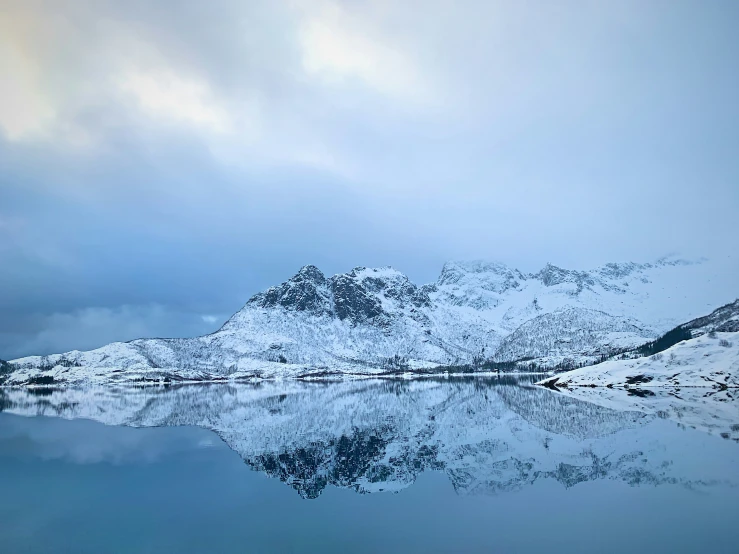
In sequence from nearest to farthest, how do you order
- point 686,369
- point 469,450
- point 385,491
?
point 385,491 → point 469,450 → point 686,369

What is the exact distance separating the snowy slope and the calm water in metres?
67.8

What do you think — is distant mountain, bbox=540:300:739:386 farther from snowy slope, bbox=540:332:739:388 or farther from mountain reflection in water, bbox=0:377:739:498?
mountain reflection in water, bbox=0:377:739:498

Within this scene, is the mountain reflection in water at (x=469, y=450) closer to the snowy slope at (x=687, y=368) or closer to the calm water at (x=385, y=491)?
the calm water at (x=385, y=491)

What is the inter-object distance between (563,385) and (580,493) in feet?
452

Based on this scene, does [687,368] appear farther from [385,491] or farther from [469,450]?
[385,491]

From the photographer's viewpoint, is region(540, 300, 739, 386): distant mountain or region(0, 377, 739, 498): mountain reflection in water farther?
region(540, 300, 739, 386): distant mountain

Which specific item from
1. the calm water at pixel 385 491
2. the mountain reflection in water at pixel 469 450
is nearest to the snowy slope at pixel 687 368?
the mountain reflection in water at pixel 469 450

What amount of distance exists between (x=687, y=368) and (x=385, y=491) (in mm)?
125098

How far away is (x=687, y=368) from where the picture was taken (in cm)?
12056

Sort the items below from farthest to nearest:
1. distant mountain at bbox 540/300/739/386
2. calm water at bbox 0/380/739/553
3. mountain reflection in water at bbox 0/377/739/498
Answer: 1. distant mountain at bbox 540/300/739/386
2. mountain reflection in water at bbox 0/377/739/498
3. calm water at bbox 0/380/739/553

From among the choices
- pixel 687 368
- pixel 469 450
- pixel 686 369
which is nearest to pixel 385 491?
pixel 469 450

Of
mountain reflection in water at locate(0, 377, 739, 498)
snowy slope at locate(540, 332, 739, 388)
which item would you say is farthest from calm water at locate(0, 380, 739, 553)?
snowy slope at locate(540, 332, 739, 388)

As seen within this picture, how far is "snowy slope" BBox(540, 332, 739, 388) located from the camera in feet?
357

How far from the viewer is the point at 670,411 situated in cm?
6519
